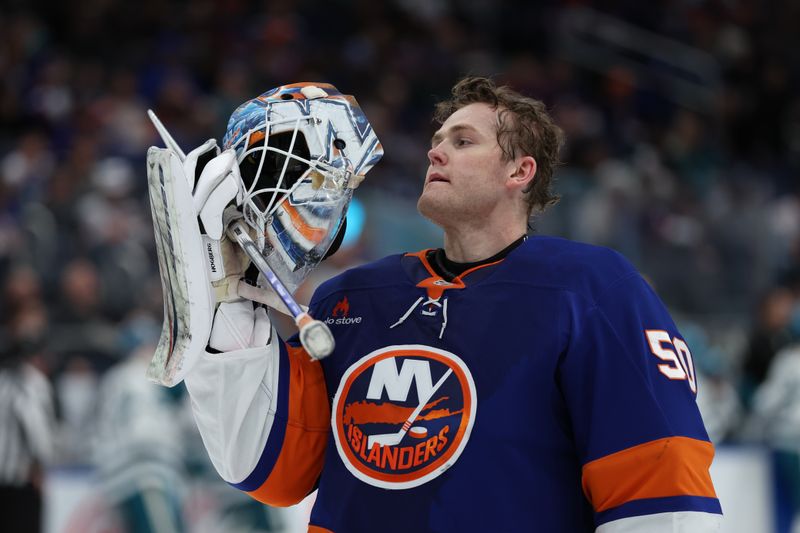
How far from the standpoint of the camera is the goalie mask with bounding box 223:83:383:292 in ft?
7.06

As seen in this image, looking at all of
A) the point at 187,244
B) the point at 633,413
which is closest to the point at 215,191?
the point at 187,244

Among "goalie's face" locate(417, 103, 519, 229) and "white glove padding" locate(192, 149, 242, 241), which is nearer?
"white glove padding" locate(192, 149, 242, 241)

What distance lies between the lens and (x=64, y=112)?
759 cm

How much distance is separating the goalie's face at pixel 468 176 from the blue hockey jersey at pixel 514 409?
0.12m

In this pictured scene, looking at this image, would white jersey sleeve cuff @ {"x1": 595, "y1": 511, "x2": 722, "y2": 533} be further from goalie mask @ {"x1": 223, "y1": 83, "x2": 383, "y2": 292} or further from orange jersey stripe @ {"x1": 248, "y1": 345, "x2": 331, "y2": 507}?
goalie mask @ {"x1": 223, "y1": 83, "x2": 383, "y2": 292}

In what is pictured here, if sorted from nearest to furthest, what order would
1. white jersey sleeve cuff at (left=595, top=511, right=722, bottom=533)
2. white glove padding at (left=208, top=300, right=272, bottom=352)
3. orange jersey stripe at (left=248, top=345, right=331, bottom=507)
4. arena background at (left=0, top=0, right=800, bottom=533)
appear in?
white jersey sleeve cuff at (left=595, top=511, right=722, bottom=533), white glove padding at (left=208, top=300, right=272, bottom=352), orange jersey stripe at (left=248, top=345, right=331, bottom=507), arena background at (left=0, top=0, right=800, bottom=533)

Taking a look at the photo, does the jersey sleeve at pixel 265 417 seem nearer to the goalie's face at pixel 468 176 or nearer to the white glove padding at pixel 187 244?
the white glove padding at pixel 187 244

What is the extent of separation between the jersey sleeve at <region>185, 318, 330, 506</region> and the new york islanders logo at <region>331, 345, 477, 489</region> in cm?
10

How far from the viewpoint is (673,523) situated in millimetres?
1895

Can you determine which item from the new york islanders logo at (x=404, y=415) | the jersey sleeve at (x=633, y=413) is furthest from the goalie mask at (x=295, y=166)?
the jersey sleeve at (x=633, y=413)

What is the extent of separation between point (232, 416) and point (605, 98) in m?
7.99

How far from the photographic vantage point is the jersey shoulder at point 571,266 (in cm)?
210

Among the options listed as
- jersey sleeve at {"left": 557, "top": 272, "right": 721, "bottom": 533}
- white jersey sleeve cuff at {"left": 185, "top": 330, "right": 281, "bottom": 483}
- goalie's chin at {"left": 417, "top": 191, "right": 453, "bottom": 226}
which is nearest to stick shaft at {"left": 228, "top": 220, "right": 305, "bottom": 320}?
white jersey sleeve cuff at {"left": 185, "top": 330, "right": 281, "bottom": 483}

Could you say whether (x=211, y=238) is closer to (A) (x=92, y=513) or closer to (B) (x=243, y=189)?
(B) (x=243, y=189)
